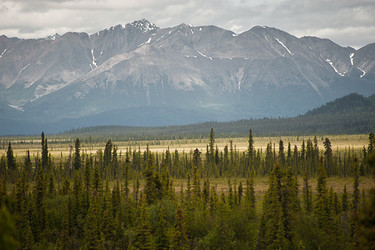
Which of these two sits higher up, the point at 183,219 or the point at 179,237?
the point at 183,219

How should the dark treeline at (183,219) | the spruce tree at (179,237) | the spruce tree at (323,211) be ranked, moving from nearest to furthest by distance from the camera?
the spruce tree at (179,237), the dark treeline at (183,219), the spruce tree at (323,211)

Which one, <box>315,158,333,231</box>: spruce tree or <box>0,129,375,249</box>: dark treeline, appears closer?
<box>0,129,375,249</box>: dark treeline

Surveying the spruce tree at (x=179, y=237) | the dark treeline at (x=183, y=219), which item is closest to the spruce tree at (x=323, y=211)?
the dark treeline at (x=183, y=219)

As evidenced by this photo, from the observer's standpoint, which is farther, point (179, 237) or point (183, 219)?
point (183, 219)

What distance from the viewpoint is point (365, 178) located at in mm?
130125

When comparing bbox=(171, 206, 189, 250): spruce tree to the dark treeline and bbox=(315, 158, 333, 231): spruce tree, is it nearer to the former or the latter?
the dark treeline

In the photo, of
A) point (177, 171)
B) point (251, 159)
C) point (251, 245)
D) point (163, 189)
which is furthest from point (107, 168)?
point (251, 245)

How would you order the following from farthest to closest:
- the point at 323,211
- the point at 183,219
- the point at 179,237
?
the point at 323,211, the point at 183,219, the point at 179,237

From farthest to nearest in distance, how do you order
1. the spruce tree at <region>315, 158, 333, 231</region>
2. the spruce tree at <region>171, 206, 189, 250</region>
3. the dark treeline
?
the spruce tree at <region>315, 158, 333, 231</region>
the dark treeline
the spruce tree at <region>171, 206, 189, 250</region>

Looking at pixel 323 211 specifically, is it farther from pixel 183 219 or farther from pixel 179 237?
pixel 179 237

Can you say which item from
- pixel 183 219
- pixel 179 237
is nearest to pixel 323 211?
pixel 183 219

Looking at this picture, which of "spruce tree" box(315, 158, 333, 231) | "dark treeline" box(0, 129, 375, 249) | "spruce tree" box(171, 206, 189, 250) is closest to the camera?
"spruce tree" box(171, 206, 189, 250)

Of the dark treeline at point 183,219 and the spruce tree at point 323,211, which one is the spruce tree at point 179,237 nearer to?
the dark treeline at point 183,219

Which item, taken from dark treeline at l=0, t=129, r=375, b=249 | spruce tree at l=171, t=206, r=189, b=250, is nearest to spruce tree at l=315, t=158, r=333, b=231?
dark treeline at l=0, t=129, r=375, b=249
